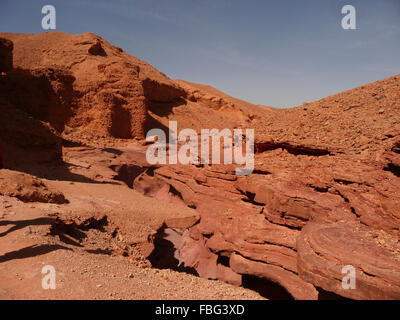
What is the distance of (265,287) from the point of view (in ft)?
16.9

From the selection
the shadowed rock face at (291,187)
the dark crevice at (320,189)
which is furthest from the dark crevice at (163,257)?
the dark crevice at (320,189)

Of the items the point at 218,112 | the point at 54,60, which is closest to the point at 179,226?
the point at 54,60

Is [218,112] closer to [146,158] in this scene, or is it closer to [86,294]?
[146,158]

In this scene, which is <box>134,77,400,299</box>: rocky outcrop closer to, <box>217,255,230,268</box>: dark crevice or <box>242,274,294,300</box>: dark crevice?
<box>217,255,230,268</box>: dark crevice

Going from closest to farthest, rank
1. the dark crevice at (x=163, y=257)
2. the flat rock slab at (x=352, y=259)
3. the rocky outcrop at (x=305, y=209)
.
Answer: the flat rock slab at (x=352, y=259), the rocky outcrop at (x=305, y=209), the dark crevice at (x=163, y=257)

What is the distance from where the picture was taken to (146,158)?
1191 centimetres

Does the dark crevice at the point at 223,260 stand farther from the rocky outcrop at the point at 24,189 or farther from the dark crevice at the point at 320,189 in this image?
the rocky outcrop at the point at 24,189

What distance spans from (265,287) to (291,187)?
205 centimetres

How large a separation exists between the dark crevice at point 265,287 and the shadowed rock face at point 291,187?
107 mm

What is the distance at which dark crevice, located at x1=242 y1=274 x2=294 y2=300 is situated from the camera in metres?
4.88

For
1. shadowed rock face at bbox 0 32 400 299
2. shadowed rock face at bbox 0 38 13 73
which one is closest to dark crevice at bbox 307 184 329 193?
shadowed rock face at bbox 0 32 400 299

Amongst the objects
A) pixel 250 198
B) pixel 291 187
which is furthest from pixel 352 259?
pixel 250 198

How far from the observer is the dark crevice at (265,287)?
488 centimetres

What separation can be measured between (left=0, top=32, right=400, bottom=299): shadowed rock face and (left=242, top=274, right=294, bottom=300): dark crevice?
107mm
